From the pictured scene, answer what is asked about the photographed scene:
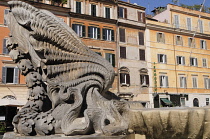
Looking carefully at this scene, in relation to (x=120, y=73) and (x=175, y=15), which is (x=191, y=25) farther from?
(x=120, y=73)

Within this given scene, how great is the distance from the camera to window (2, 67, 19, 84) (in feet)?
66.4

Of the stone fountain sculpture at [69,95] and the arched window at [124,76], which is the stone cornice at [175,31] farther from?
the stone fountain sculpture at [69,95]

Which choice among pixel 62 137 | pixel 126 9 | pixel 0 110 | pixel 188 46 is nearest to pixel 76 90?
pixel 62 137

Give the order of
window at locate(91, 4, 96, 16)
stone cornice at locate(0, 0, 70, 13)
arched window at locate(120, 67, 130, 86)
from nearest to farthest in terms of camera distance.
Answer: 1. stone cornice at locate(0, 0, 70, 13)
2. window at locate(91, 4, 96, 16)
3. arched window at locate(120, 67, 130, 86)

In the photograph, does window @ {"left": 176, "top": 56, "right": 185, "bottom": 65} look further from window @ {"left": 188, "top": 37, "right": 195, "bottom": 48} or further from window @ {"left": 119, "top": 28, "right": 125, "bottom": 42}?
window @ {"left": 119, "top": 28, "right": 125, "bottom": 42}

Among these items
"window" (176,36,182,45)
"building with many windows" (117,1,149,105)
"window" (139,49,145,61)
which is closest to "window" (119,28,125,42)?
"building with many windows" (117,1,149,105)

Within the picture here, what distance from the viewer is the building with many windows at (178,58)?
28.2 metres

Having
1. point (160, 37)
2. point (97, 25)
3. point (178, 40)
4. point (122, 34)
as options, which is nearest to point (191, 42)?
point (178, 40)

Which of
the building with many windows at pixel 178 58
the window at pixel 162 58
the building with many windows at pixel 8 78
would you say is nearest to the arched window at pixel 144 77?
the building with many windows at pixel 178 58

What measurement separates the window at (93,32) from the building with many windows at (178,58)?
667cm

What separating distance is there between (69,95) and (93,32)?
22.1 meters

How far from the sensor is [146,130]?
3486 mm

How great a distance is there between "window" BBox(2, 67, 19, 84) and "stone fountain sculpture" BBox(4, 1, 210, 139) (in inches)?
678

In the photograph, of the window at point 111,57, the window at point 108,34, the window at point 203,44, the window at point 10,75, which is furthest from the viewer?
the window at point 203,44
